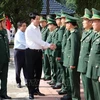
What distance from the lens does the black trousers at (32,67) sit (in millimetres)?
6301

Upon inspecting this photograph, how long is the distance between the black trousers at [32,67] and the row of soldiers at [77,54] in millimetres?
579

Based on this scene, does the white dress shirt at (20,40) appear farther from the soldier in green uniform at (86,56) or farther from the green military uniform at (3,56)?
the soldier in green uniform at (86,56)

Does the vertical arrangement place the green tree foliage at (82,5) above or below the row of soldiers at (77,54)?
above

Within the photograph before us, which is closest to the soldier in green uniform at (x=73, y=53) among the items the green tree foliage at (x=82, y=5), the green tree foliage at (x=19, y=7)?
the green tree foliage at (x=19, y=7)

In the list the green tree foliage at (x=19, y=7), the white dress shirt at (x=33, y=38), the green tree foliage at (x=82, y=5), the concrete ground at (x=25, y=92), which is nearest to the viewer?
the white dress shirt at (x=33, y=38)

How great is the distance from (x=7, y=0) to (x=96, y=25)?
522 inches

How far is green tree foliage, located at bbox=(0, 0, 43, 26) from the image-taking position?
56.3ft

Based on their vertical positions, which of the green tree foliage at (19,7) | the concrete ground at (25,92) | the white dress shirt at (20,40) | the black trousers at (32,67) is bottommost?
the concrete ground at (25,92)

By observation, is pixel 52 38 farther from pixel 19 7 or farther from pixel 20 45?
pixel 19 7

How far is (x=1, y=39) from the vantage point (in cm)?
629

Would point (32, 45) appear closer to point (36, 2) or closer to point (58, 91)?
point (58, 91)

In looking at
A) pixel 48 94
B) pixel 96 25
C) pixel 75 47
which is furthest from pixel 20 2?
pixel 96 25

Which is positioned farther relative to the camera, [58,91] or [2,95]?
[58,91]

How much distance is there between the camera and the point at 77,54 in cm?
556
